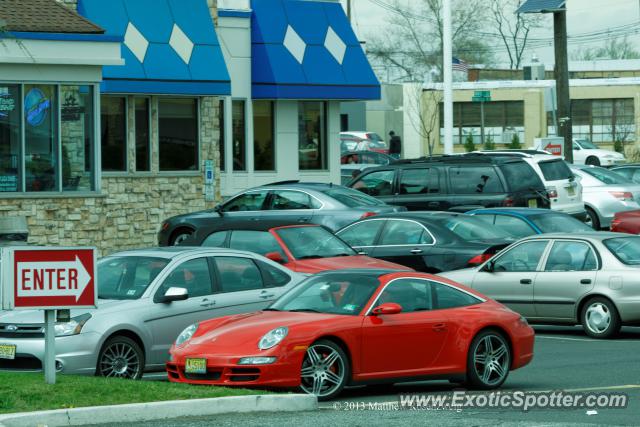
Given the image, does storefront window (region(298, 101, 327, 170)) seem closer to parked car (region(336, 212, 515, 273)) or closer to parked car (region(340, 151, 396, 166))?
parked car (region(336, 212, 515, 273))

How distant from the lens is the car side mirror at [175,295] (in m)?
13.7

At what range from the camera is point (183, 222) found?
24.5 m

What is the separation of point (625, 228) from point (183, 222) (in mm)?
9100

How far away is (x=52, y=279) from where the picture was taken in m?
11.2

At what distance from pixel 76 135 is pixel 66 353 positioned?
519 inches

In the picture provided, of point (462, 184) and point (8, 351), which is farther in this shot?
point (462, 184)

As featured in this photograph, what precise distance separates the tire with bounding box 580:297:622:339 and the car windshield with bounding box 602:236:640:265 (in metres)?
0.66

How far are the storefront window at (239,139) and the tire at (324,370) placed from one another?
20863mm

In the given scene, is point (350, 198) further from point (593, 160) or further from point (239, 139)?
point (593, 160)

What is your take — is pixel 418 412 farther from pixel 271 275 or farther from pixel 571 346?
pixel 571 346

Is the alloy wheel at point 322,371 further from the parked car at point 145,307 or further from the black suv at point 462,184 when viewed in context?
the black suv at point 462,184

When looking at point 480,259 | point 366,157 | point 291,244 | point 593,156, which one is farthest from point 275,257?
point 593,156

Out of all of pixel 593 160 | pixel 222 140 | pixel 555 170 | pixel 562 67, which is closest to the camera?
pixel 555 170

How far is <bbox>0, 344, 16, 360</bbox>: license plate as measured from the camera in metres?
13.0
